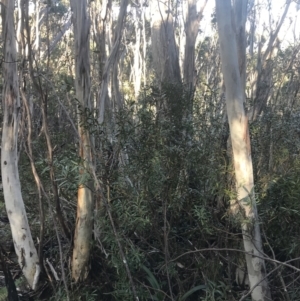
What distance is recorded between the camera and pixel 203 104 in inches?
191

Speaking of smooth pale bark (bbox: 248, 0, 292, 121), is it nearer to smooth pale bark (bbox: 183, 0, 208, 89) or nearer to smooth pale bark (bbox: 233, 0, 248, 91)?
smooth pale bark (bbox: 233, 0, 248, 91)

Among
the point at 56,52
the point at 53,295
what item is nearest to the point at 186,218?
the point at 53,295

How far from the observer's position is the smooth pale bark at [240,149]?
11.2 feet

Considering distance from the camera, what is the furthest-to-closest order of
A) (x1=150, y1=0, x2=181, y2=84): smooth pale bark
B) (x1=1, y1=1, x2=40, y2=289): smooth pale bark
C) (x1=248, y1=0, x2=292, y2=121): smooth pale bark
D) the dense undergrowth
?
(x1=150, y1=0, x2=181, y2=84): smooth pale bark → (x1=248, y1=0, x2=292, y2=121): smooth pale bark → (x1=1, y1=1, x2=40, y2=289): smooth pale bark → the dense undergrowth

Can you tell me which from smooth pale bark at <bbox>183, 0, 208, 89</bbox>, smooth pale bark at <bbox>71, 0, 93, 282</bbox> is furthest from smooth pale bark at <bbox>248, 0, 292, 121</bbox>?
smooth pale bark at <bbox>71, 0, 93, 282</bbox>

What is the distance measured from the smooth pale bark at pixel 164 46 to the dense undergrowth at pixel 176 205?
112 inches

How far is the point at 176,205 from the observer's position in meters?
4.00

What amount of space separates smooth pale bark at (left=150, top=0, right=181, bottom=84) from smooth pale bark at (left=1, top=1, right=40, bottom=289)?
2896 mm

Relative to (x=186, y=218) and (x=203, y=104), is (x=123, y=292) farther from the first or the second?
(x=203, y=104)

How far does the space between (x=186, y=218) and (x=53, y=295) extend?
1538 millimetres

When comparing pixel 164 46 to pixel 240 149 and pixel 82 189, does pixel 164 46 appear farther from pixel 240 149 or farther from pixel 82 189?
pixel 240 149

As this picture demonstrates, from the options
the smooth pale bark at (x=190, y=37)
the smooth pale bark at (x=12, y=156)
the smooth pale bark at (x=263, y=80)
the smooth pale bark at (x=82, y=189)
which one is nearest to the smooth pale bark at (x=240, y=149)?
the smooth pale bark at (x=82, y=189)

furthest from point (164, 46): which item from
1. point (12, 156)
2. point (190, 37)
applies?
point (12, 156)

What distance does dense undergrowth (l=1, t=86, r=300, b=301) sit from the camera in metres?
3.77
